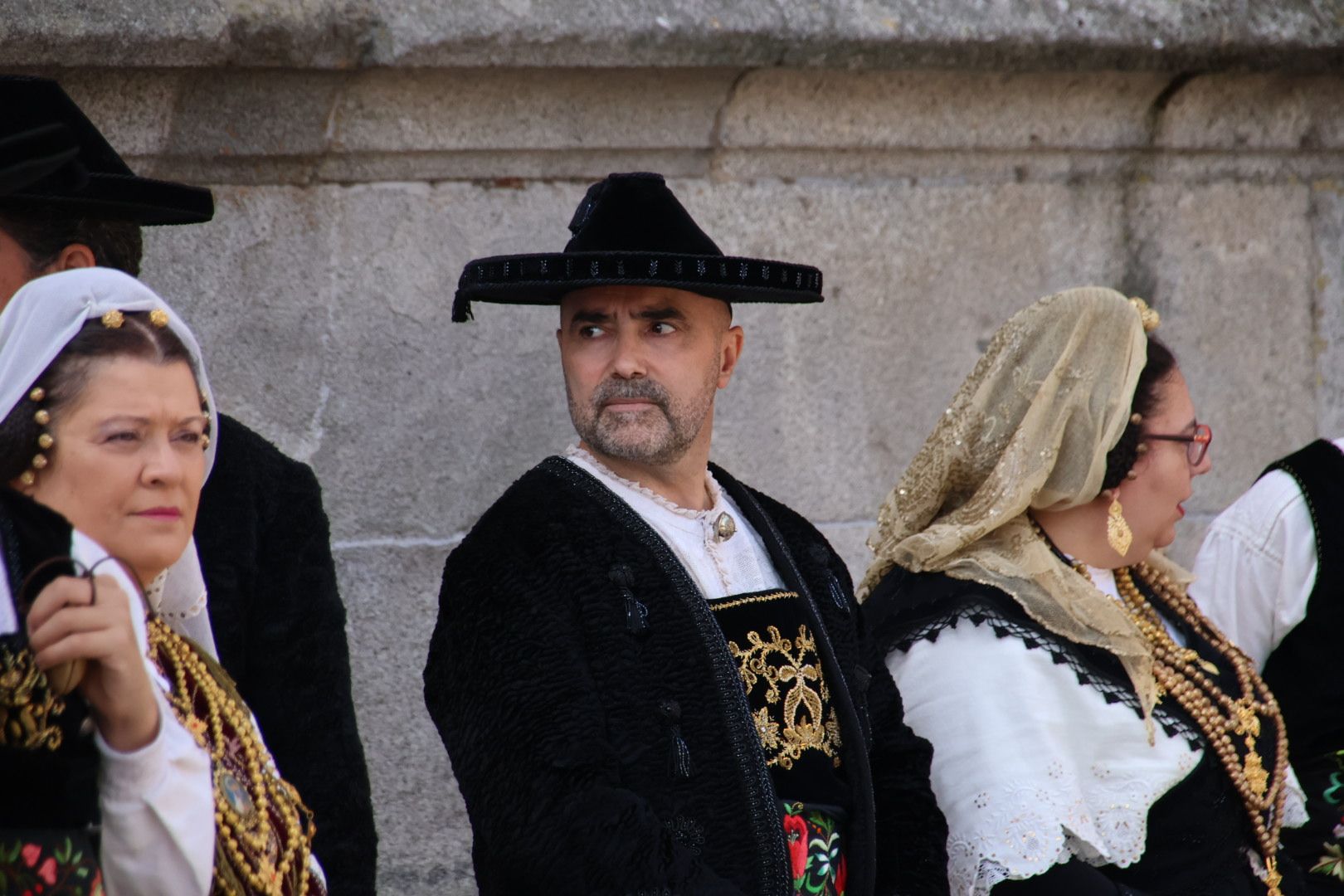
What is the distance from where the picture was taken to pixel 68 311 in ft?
6.84

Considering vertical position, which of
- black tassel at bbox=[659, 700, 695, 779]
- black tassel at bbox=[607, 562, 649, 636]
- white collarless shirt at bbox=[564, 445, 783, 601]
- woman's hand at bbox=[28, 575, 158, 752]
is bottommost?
black tassel at bbox=[659, 700, 695, 779]

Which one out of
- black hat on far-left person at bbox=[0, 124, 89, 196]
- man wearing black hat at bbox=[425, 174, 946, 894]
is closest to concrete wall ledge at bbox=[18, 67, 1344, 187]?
man wearing black hat at bbox=[425, 174, 946, 894]

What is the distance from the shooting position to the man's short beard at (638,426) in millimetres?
2775

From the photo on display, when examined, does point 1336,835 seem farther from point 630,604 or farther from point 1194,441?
point 630,604

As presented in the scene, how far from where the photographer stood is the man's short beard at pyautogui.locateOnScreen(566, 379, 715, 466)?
2775mm

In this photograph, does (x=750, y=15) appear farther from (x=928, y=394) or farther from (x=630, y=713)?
(x=630, y=713)

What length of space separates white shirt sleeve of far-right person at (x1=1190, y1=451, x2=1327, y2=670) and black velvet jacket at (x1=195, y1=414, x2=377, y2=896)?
1.97m

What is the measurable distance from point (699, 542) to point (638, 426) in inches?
9.0

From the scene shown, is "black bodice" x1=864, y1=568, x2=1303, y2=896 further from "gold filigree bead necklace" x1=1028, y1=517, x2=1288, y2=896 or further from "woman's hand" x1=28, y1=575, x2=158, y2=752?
"woman's hand" x1=28, y1=575, x2=158, y2=752

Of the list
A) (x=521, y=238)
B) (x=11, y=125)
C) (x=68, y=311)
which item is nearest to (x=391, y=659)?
(x=521, y=238)

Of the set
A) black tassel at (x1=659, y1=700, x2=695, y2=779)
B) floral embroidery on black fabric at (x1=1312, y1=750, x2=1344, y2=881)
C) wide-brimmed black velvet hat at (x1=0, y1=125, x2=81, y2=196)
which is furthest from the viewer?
floral embroidery on black fabric at (x1=1312, y1=750, x2=1344, y2=881)

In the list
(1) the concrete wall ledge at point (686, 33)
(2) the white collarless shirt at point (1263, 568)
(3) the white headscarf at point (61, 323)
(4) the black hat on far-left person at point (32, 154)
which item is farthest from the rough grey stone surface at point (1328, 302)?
(4) the black hat on far-left person at point (32, 154)

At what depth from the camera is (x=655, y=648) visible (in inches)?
102

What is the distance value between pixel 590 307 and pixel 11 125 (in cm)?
97
